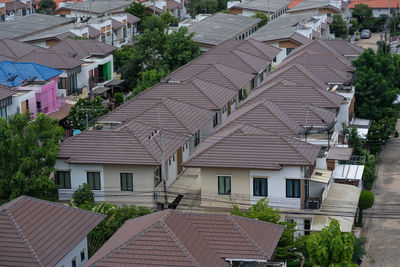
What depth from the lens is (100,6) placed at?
113 m

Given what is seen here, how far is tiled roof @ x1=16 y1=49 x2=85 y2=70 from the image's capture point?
6525 centimetres

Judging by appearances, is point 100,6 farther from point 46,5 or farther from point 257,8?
point 257,8

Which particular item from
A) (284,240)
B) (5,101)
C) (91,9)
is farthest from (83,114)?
(91,9)

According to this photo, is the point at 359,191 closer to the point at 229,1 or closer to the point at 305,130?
the point at 305,130

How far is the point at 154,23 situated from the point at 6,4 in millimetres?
41467

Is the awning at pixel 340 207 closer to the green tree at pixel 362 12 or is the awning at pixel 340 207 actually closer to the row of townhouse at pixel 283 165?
the row of townhouse at pixel 283 165

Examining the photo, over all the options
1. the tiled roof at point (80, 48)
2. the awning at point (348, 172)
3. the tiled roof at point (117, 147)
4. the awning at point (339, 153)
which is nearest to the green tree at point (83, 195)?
the tiled roof at point (117, 147)

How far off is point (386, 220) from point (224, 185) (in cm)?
1086

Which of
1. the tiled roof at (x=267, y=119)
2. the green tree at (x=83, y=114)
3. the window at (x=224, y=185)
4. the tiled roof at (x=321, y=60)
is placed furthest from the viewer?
the tiled roof at (x=321, y=60)

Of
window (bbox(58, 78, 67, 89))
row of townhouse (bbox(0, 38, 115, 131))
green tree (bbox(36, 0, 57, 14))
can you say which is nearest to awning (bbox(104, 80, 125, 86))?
row of townhouse (bbox(0, 38, 115, 131))

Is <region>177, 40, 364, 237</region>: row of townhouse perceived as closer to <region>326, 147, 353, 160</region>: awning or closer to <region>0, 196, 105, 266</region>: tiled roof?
<region>326, 147, 353, 160</region>: awning

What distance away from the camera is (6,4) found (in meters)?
118

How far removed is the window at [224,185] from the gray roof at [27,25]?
5149 centimetres

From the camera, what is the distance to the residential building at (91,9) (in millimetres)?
109062
